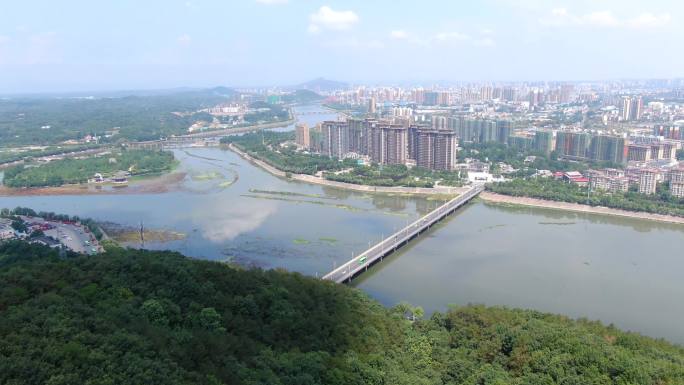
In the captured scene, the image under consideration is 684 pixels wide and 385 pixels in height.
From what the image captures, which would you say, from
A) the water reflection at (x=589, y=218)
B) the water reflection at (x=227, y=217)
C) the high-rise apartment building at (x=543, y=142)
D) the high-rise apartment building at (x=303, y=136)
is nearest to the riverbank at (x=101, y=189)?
the water reflection at (x=227, y=217)

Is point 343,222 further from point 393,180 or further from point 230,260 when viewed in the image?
point 393,180

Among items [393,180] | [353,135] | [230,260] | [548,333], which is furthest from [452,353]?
[353,135]

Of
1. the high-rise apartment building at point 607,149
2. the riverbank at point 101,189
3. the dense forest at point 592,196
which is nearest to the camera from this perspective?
the dense forest at point 592,196

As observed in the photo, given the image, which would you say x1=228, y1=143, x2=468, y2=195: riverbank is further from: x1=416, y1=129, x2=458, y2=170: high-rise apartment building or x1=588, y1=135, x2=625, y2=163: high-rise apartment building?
x1=588, y1=135, x2=625, y2=163: high-rise apartment building

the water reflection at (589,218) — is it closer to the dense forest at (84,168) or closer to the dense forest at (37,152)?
the dense forest at (84,168)

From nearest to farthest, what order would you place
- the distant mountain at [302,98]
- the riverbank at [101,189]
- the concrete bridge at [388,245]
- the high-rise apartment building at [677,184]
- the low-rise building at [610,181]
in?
the concrete bridge at [388,245] → the high-rise apartment building at [677,184] → the low-rise building at [610,181] → the riverbank at [101,189] → the distant mountain at [302,98]

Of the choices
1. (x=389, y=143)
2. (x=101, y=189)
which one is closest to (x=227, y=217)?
(x=101, y=189)
